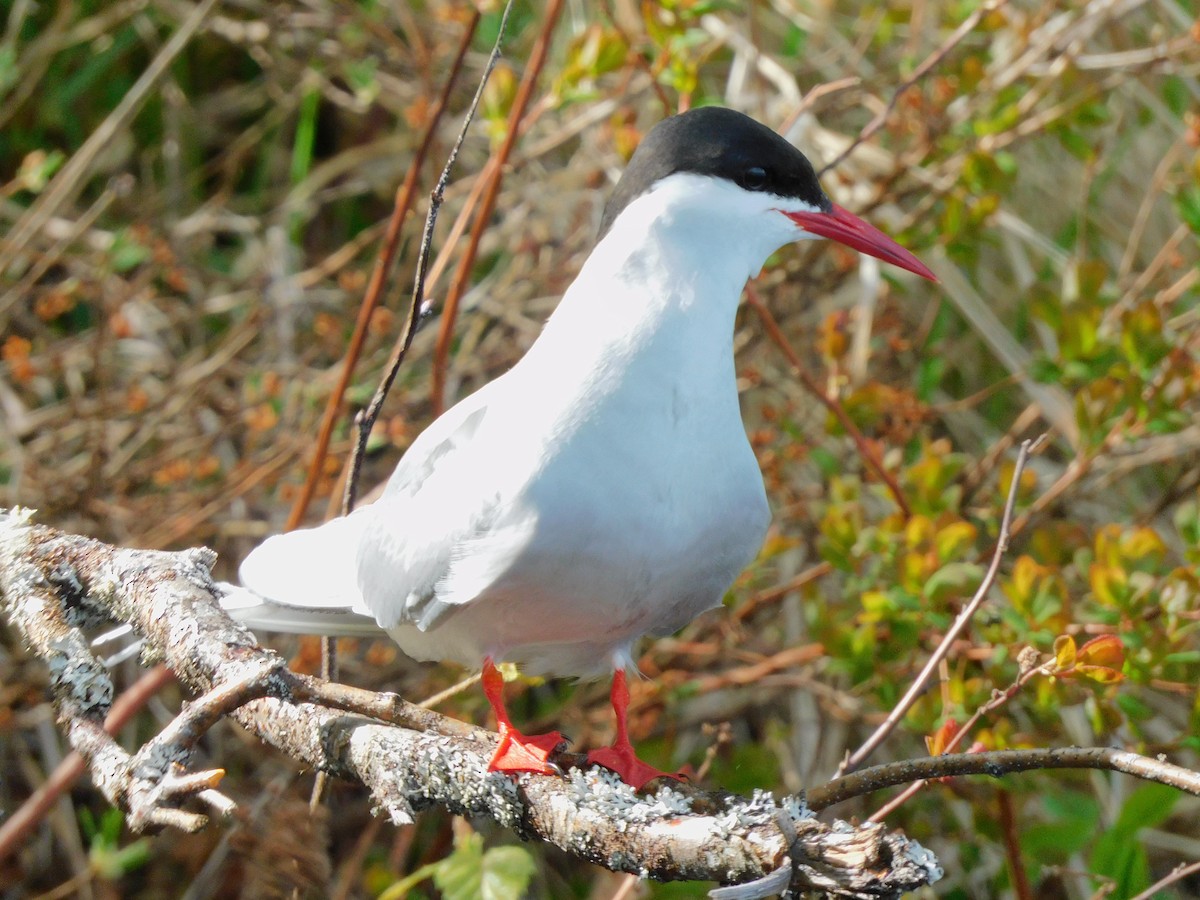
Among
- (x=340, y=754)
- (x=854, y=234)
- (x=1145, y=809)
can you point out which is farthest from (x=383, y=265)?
(x=1145, y=809)

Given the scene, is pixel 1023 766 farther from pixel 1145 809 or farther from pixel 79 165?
pixel 79 165

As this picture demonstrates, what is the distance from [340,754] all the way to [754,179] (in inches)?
39.6

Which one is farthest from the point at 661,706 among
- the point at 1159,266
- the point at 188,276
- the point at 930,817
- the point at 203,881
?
the point at 188,276

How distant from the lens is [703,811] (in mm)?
1455

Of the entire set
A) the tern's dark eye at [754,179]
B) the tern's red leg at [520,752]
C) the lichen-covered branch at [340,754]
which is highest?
the tern's dark eye at [754,179]

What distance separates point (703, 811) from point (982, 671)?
117 centimetres

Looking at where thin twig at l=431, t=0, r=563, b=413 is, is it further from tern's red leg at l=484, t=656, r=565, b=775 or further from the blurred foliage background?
tern's red leg at l=484, t=656, r=565, b=775

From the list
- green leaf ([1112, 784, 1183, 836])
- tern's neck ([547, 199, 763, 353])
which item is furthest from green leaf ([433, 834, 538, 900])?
green leaf ([1112, 784, 1183, 836])

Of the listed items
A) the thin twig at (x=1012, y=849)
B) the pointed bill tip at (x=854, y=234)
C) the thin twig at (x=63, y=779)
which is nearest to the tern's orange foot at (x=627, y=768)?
the thin twig at (x=1012, y=849)

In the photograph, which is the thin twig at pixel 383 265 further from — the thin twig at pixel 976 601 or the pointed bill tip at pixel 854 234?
the thin twig at pixel 976 601

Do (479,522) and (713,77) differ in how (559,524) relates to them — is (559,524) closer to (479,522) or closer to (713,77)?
(479,522)

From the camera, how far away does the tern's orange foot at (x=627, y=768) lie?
168 cm

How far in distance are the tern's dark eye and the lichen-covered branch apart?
0.88m

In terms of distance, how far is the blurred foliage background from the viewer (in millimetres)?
2480
